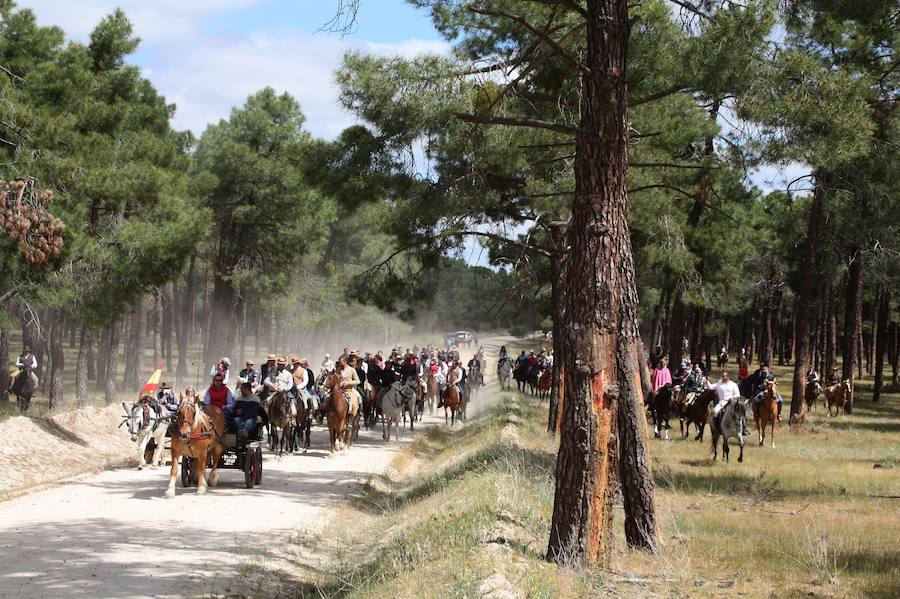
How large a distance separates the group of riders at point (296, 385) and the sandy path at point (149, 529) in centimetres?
131

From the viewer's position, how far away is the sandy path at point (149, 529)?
32.3 feet

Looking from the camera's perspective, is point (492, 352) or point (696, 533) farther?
point (492, 352)

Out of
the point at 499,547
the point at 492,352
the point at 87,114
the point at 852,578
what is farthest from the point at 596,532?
the point at 492,352

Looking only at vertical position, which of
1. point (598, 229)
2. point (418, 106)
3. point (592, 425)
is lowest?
point (592, 425)

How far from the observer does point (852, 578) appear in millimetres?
9344

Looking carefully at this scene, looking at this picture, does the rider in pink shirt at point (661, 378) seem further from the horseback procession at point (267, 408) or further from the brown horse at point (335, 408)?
the brown horse at point (335, 408)

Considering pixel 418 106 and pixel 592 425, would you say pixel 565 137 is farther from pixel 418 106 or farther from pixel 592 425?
pixel 592 425

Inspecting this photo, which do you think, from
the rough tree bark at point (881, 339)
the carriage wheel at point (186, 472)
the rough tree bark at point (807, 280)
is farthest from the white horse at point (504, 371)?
the carriage wheel at point (186, 472)

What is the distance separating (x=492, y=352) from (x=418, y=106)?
8126 centimetres

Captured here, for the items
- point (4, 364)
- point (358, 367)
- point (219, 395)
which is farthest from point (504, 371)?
point (219, 395)

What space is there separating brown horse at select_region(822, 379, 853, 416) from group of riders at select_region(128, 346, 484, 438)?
523 inches

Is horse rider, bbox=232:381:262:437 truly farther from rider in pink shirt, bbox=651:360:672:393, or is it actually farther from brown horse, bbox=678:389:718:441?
rider in pink shirt, bbox=651:360:672:393

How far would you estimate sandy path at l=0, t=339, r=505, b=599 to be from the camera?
9859 mm

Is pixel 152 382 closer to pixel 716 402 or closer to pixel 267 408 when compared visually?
pixel 267 408
